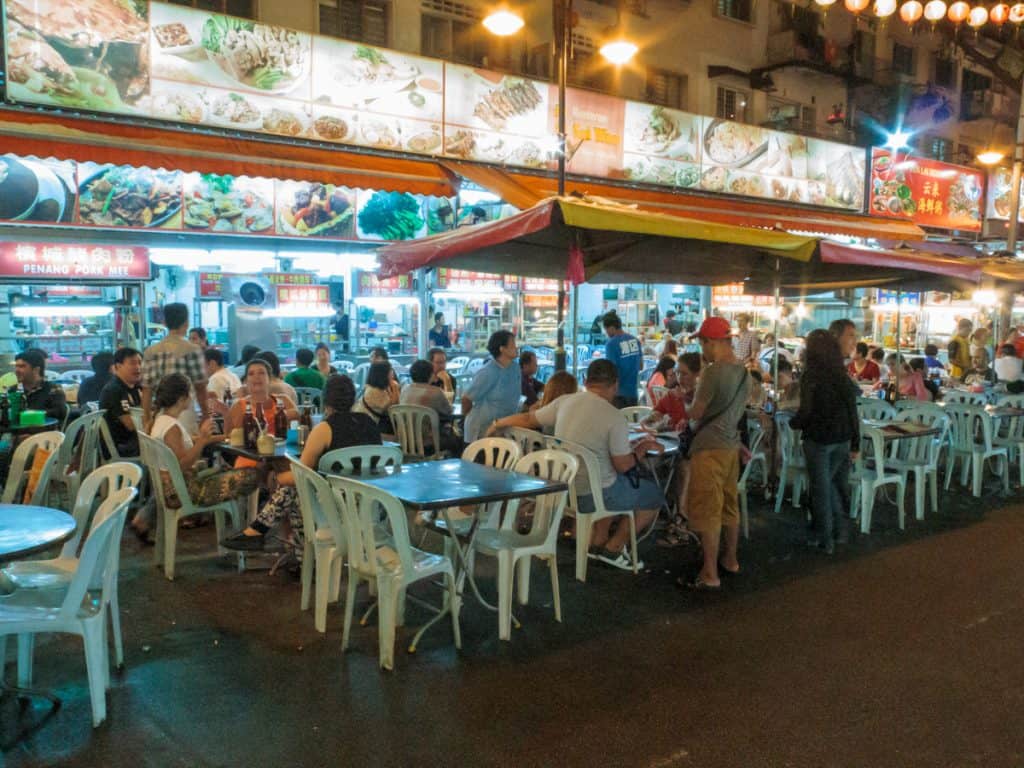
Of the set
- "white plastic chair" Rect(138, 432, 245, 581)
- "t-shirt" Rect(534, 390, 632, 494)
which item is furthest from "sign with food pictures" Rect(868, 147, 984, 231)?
"white plastic chair" Rect(138, 432, 245, 581)

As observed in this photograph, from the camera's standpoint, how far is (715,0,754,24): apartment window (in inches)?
719

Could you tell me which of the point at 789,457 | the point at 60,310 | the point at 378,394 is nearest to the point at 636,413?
the point at 789,457

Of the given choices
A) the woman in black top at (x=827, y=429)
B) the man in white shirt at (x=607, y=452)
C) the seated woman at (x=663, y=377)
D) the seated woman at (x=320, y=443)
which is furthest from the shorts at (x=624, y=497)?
the seated woman at (x=663, y=377)

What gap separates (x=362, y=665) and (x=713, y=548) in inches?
109

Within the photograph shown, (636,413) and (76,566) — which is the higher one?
(636,413)

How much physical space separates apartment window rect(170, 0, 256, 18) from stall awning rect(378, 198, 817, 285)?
227 inches

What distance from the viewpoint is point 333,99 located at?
9.64 metres

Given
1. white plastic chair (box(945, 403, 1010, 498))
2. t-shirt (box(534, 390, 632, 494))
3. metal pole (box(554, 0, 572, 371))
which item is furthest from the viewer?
white plastic chair (box(945, 403, 1010, 498))

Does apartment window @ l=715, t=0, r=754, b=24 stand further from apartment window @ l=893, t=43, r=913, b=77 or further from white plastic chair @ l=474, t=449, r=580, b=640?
white plastic chair @ l=474, t=449, r=580, b=640

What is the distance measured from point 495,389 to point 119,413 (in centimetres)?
361

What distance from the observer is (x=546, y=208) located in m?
6.03

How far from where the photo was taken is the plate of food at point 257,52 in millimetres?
8812

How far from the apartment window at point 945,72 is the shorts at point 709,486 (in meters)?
23.6

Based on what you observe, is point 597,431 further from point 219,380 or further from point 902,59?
point 902,59
